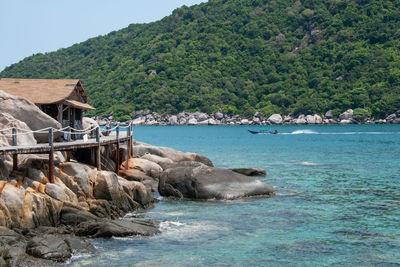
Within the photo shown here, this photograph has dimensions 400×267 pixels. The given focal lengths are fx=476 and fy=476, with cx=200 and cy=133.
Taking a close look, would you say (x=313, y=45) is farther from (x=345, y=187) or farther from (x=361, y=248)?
(x=361, y=248)

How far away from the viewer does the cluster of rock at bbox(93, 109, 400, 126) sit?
482 feet

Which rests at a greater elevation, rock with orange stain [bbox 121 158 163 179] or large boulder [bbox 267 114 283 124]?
rock with orange stain [bbox 121 158 163 179]

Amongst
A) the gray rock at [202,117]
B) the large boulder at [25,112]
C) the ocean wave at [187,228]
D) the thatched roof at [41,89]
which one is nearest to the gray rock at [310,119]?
the gray rock at [202,117]

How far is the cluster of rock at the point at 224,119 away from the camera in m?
147

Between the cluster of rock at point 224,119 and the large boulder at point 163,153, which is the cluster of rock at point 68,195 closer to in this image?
the large boulder at point 163,153

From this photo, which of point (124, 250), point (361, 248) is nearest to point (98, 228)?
point (124, 250)

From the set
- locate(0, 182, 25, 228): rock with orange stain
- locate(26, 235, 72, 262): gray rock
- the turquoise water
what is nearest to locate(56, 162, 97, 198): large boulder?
the turquoise water

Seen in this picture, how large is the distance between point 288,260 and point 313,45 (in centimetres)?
16842

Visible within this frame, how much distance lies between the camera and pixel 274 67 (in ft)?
579

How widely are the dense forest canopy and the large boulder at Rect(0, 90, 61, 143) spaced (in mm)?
127916

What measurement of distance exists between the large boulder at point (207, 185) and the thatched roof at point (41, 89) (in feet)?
31.3

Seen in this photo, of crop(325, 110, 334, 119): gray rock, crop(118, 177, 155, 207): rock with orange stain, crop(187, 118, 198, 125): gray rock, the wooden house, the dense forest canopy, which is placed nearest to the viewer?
crop(118, 177, 155, 207): rock with orange stain

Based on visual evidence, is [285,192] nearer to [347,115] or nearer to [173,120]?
[347,115]

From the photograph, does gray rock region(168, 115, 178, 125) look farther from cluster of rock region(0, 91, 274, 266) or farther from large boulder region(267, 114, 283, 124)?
cluster of rock region(0, 91, 274, 266)
